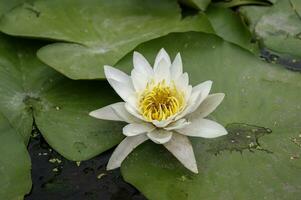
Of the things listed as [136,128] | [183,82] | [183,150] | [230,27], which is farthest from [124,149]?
[230,27]

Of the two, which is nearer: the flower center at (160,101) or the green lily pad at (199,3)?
the flower center at (160,101)

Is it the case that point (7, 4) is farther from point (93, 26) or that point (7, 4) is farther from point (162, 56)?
point (162, 56)

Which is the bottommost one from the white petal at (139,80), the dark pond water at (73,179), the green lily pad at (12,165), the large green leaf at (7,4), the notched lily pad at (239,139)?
the dark pond water at (73,179)

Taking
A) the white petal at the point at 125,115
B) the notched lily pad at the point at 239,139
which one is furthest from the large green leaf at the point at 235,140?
the white petal at the point at 125,115

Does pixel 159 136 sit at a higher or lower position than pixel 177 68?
lower

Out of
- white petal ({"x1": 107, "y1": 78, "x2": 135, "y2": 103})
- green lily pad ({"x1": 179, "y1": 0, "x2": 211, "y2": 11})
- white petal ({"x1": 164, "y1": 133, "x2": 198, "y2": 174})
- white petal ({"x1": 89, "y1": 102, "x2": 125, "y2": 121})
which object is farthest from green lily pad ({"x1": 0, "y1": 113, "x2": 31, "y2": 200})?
green lily pad ({"x1": 179, "y1": 0, "x2": 211, "y2": 11})

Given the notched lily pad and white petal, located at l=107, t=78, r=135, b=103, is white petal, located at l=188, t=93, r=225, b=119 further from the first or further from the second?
white petal, located at l=107, t=78, r=135, b=103

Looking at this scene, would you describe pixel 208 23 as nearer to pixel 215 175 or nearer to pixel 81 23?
pixel 81 23

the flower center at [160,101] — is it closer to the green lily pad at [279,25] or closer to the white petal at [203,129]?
the white petal at [203,129]
